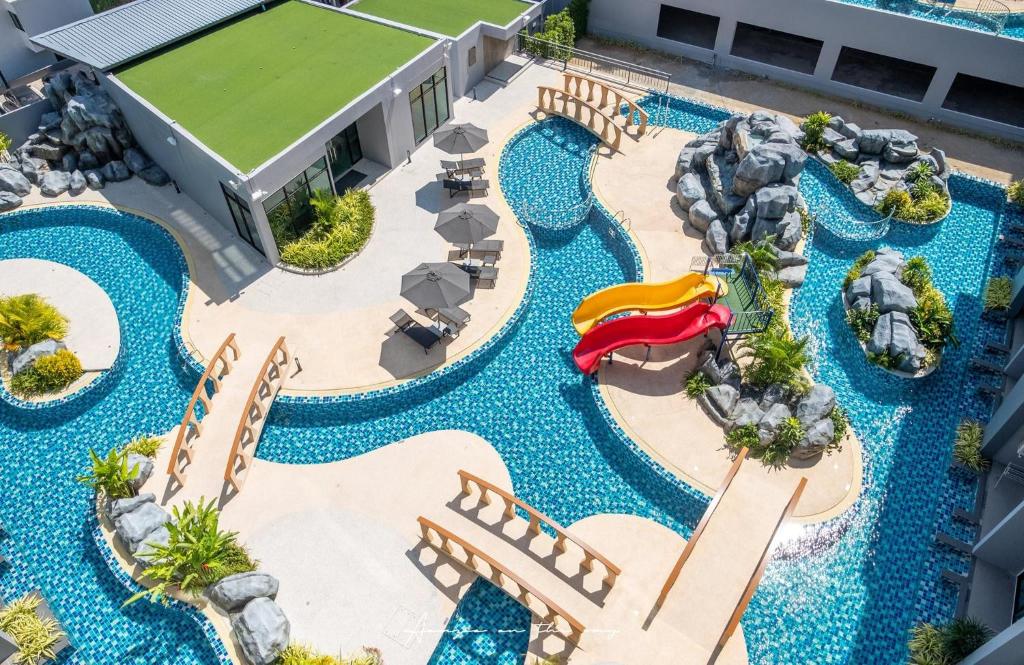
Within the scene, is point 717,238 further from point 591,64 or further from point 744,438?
point 591,64

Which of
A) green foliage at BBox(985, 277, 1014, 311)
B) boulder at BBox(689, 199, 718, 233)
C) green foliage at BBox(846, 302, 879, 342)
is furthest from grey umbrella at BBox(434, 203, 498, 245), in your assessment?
green foliage at BBox(985, 277, 1014, 311)

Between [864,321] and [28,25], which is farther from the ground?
[28,25]

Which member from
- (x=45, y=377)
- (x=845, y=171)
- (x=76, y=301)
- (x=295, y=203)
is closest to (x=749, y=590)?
(x=295, y=203)

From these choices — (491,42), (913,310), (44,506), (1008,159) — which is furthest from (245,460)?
(1008,159)

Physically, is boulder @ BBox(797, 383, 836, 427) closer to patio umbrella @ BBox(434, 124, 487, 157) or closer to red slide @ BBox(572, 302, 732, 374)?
red slide @ BBox(572, 302, 732, 374)

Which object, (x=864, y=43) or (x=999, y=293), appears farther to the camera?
(x=864, y=43)

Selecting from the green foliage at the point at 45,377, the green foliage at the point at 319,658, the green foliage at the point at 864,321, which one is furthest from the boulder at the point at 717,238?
the green foliage at the point at 45,377
